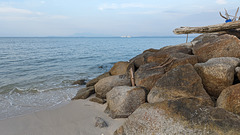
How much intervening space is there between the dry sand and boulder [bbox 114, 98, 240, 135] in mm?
1289

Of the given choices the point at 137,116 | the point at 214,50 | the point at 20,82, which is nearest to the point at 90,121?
the point at 137,116

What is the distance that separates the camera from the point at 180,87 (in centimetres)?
475

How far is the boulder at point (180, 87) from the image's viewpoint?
4629mm

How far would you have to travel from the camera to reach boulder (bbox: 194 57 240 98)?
16.1ft

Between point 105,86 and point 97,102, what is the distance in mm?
756

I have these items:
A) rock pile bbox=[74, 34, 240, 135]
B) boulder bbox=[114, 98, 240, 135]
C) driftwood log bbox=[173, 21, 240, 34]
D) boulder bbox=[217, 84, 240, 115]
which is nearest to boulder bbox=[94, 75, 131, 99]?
rock pile bbox=[74, 34, 240, 135]

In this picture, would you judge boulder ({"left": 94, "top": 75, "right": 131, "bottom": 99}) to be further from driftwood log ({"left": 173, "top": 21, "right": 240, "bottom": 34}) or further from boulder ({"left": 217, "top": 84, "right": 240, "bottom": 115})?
driftwood log ({"left": 173, "top": 21, "right": 240, "bottom": 34})

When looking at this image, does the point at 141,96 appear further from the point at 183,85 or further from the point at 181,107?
the point at 181,107

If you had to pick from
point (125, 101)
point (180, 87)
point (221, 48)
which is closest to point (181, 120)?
point (180, 87)

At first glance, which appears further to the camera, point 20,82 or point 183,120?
point 20,82

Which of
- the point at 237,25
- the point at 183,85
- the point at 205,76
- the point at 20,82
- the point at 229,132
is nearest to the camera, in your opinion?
the point at 229,132

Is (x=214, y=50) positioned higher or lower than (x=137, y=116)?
higher

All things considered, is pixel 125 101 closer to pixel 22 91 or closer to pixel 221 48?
pixel 221 48

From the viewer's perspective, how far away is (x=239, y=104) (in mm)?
3752
